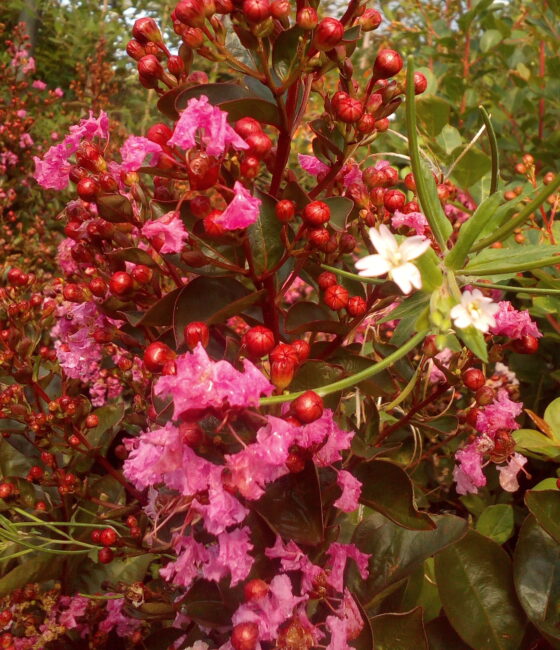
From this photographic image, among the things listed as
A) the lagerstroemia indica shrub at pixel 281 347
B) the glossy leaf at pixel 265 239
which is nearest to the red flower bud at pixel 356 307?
the lagerstroemia indica shrub at pixel 281 347

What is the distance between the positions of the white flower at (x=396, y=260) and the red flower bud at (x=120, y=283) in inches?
12.3

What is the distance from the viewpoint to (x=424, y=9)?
2.18 meters

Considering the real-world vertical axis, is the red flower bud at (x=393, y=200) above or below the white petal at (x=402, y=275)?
below

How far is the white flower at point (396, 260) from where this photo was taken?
56cm

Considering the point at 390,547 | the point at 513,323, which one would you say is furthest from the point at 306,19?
the point at 390,547

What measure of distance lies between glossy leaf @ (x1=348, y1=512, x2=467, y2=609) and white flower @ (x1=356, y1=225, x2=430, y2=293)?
0.37 metres

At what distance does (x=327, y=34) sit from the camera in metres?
0.66

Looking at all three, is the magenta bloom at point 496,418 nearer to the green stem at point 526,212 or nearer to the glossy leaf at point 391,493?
the glossy leaf at point 391,493

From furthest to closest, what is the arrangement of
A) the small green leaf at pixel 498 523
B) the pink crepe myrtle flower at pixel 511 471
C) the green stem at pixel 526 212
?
the small green leaf at pixel 498 523
the pink crepe myrtle flower at pixel 511 471
the green stem at pixel 526 212

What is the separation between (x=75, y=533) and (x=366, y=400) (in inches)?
23.6

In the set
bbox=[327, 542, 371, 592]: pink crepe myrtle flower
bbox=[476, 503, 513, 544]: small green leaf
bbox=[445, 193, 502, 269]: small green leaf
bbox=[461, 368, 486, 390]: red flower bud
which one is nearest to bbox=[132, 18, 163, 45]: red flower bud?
bbox=[445, 193, 502, 269]: small green leaf

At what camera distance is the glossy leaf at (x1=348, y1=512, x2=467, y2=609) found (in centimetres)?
80

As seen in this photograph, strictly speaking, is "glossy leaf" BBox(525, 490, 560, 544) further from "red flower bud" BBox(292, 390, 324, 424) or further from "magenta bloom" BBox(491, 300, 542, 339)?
"red flower bud" BBox(292, 390, 324, 424)

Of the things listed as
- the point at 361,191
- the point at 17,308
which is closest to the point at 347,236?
the point at 361,191
